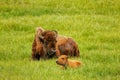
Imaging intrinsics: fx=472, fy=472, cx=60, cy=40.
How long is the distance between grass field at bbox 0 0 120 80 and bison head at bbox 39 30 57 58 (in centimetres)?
47

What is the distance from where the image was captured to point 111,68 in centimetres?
1183

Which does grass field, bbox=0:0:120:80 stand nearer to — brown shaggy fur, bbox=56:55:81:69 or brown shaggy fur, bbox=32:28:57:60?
brown shaggy fur, bbox=56:55:81:69

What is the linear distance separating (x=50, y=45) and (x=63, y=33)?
4894mm

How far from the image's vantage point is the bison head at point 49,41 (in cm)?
1340

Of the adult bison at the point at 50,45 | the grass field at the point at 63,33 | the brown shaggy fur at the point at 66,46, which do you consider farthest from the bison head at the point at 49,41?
the grass field at the point at 63,33

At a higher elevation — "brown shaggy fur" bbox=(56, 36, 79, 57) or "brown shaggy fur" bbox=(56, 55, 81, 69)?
"brown shaggy fur" bbox=(56, 55, 81, 69)

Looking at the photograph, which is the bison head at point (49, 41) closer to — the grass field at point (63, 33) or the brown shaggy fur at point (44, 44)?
the brown shaggy fur at point (44, 44)

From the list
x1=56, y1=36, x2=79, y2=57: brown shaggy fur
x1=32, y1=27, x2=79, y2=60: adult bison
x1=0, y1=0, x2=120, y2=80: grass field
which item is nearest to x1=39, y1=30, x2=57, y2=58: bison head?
x1=32, y1=27, x2=79, y2=60: adult bison

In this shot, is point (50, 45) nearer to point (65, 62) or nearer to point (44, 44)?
point (44, 44)

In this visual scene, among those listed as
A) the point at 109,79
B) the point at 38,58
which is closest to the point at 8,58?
the point at 38,58

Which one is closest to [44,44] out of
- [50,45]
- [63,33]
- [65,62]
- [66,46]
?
[50,45]

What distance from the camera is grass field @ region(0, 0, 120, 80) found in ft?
36.9

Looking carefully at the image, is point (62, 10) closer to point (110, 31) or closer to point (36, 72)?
point (110, 31)

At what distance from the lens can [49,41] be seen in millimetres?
13500
